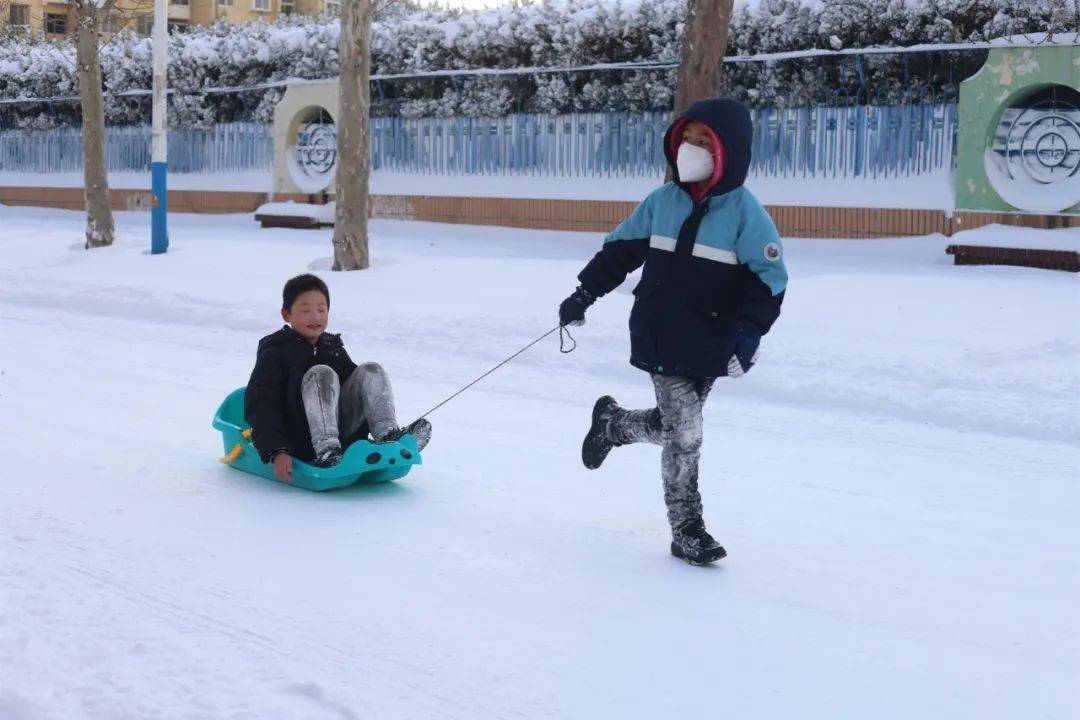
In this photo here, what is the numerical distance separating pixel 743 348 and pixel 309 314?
204 cm

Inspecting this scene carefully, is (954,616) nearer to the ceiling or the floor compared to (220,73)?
nearer to the floor

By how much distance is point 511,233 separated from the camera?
61.4 ft

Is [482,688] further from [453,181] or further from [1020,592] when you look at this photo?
[453,181]

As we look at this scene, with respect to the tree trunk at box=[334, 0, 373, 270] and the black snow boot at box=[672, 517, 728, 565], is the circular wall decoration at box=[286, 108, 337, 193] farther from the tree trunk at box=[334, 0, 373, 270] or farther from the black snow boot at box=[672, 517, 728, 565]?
the black snow boot at box=[672, 517, 728, 565]

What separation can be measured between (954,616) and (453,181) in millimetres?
15557

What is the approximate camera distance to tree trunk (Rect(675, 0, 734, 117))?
12.4m

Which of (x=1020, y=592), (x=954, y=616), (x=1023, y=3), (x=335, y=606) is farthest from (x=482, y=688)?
(x=1023, y=3)

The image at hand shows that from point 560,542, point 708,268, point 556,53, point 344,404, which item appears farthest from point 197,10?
point 708,268

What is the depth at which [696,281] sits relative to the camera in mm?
5023

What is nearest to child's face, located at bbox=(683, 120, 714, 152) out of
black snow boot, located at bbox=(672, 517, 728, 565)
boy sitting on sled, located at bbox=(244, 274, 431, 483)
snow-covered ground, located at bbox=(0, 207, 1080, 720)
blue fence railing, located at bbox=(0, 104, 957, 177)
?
black snow boot, located at bbox=(672, 517, 728, 565)

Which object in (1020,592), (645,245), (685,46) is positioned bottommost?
(1020,592)

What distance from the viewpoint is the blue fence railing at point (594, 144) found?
15555 millimetres

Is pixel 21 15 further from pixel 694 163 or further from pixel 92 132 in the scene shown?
pixel 694 163

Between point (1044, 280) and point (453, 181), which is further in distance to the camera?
point (453, 181)
